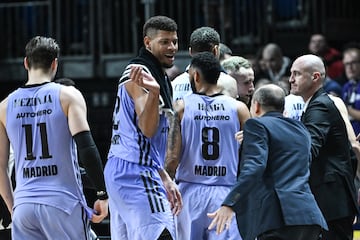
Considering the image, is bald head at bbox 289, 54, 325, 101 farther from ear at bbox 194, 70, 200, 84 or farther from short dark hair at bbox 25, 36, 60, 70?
short dark hair at bbox 25, 36, 60, 70

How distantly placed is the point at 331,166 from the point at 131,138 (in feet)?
6.08

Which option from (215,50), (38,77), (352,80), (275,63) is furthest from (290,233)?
(275,63)

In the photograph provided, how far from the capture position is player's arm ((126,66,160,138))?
756cm

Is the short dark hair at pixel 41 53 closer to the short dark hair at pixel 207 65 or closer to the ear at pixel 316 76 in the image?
the short dark hair at pixel 207 65

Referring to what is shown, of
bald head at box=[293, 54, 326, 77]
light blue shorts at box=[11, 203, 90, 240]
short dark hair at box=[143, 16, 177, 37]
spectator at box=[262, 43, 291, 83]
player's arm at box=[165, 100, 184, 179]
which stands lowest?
light blue shorts at box=[11, 203, 90, 240]

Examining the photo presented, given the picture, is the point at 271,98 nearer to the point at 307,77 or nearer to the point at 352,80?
the point at 307,77

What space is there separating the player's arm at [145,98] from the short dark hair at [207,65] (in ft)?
4.17

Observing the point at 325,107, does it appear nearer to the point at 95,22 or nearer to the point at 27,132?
the point at 27,132

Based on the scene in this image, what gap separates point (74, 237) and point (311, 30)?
28.5 ft

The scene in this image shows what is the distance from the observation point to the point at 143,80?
7559mm

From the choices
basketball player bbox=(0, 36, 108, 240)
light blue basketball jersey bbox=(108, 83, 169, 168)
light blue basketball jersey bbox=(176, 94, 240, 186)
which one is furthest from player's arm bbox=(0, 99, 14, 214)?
light blue basketball jersey bbox=(176, 94, 240, 186)

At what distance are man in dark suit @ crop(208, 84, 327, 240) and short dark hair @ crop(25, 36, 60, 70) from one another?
1.47 meters

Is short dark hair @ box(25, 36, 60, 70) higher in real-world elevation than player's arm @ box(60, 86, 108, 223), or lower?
higher

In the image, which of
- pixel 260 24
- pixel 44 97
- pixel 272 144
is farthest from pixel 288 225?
pixel 260 24
